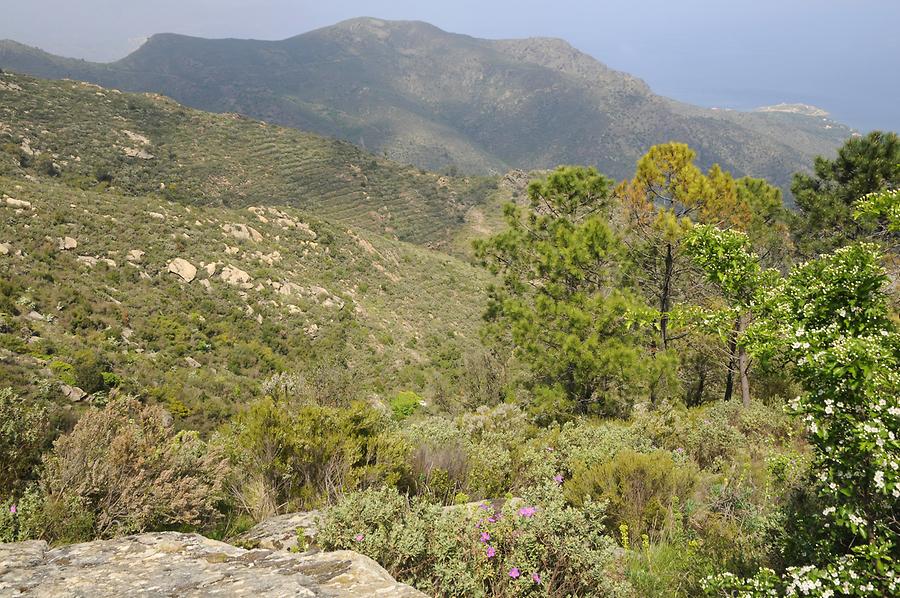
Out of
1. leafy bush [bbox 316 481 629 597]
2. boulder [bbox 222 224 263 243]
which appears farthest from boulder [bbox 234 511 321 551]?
boulder [bbox 222 224 263 243]

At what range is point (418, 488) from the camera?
492cm

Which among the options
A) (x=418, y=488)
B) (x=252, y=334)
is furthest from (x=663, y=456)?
(x=252, y=334)

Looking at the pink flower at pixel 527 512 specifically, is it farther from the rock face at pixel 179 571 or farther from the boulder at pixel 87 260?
the boulder at pixel 87 260

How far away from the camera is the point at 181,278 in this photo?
2320 cm

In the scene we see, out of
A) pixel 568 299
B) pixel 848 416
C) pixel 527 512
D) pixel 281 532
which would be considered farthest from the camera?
pixel 568 299

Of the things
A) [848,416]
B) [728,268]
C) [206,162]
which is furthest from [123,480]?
[206,162]

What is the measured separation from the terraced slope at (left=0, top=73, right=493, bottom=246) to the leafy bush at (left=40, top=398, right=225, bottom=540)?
137 feet

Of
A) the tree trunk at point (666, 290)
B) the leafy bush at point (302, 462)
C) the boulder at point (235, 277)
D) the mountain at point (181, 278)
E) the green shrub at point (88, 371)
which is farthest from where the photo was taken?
the boulder at point (235, 277)

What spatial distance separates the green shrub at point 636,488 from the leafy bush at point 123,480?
3.82 metres

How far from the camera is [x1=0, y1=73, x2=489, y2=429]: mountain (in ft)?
51.1

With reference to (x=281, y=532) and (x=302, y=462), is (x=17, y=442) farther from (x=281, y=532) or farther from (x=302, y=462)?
(x=281, y=532)

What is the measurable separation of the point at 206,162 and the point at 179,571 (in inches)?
2607

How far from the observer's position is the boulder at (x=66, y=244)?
2013 cm

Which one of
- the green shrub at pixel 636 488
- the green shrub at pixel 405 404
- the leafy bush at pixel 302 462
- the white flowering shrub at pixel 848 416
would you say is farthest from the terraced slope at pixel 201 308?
the white flowering shrub at pixel 848 416
